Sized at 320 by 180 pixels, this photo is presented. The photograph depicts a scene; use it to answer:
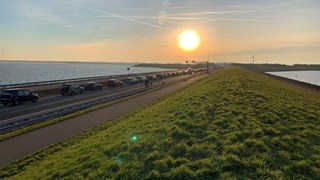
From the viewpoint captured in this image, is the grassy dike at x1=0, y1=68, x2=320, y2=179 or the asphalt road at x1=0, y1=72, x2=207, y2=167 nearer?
the grassy dike at x1=0, y1=68, x2=320, y2=179

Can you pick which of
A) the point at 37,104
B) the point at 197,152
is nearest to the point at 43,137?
the point at 197,152

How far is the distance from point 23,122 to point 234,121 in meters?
14.3

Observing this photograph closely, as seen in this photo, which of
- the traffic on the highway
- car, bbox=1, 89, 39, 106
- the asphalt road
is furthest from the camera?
car, bbox=1, 89, 39, 106

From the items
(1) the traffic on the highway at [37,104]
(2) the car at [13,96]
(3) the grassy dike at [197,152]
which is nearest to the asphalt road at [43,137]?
(3) the grassy dike at [197,152]

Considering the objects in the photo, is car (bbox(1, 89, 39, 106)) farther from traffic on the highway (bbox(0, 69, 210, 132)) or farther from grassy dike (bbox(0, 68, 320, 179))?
grassy dike (bbox(0, 68, 320, 179))

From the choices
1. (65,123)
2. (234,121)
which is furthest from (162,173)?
(65,123)

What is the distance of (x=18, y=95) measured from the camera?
35906 millimetres

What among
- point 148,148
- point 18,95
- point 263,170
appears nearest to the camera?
point 263,170

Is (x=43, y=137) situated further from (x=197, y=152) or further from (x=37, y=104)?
(x=37, y=104)

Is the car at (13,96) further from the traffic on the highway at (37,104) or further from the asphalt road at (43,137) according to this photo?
the asphalt road at (43,137)

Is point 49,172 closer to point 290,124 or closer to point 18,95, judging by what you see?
point 290,124

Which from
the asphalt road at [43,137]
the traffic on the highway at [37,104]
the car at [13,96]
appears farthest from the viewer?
the car at [13,96]

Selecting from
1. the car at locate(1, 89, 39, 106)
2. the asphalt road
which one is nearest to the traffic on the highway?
the car at locate(1, 89, 39, 106)

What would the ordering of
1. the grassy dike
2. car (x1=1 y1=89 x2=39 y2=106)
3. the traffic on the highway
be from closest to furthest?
the grassy dike < the traffic on the highway < car (x1=1 y1=89 x2=39 y2=106)
